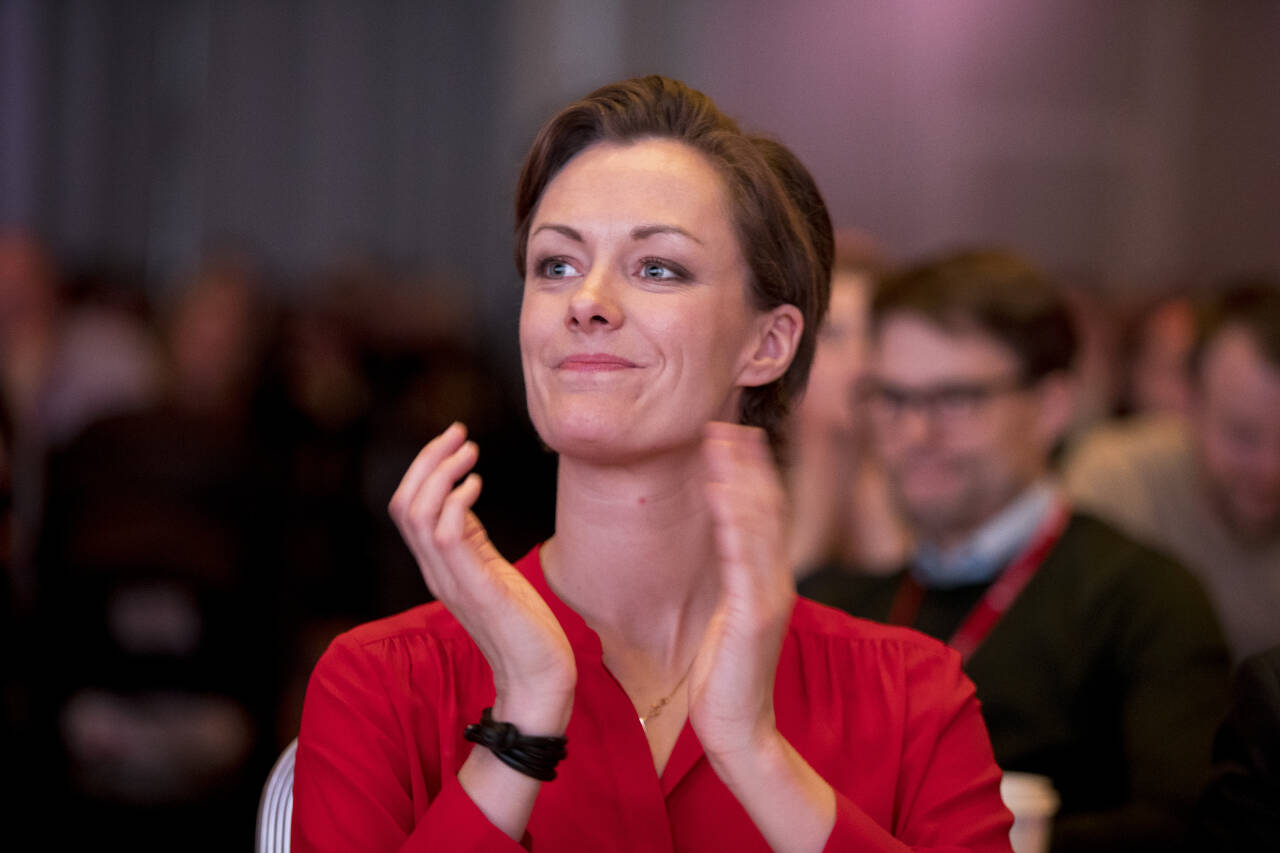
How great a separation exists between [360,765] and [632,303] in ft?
1.91

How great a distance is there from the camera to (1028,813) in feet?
6.73

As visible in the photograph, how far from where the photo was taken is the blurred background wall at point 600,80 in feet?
25.7

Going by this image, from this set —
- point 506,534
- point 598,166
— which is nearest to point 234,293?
point 506,534

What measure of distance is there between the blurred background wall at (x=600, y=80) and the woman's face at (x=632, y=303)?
6262 millimetres

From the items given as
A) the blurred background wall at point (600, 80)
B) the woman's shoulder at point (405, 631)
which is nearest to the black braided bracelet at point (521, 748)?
the woman's shoulder at point (405, 631)

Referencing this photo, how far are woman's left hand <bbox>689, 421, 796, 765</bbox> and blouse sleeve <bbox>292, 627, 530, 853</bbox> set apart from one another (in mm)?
250

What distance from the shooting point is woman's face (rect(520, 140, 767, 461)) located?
1.60 metres

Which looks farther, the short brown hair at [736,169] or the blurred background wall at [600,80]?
the blurred background wall at [600,80]

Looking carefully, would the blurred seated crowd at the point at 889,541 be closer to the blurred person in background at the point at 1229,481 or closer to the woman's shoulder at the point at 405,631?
the blurred person in background at the point at 1229,481

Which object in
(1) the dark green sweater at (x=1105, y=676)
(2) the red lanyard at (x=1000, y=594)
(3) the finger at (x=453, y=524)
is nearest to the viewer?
(3) the finger at (x=453, y=524)

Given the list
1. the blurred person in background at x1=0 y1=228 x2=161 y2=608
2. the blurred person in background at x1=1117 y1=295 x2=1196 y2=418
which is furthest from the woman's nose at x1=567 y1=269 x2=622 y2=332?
the blurred person in background at x1=0 y1=228 x2=161 y2=608

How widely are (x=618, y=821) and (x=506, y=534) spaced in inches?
220

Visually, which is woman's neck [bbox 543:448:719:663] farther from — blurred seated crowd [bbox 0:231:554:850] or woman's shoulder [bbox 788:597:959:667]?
blurred seated crowd [bbox 0:231:554:850]

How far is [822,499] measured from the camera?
3623 mm
